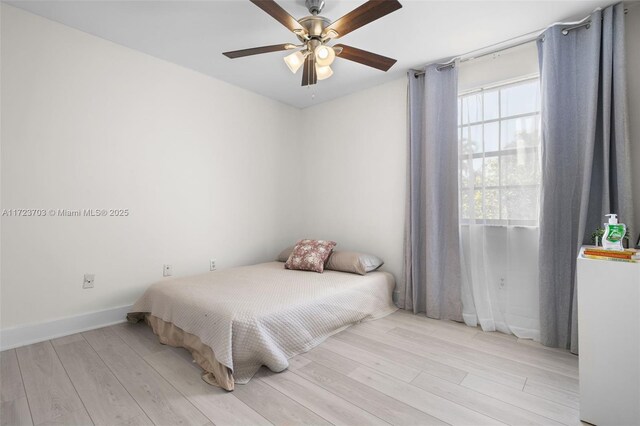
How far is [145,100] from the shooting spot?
8.93 feet

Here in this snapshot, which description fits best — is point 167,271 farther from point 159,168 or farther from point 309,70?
point 309,70

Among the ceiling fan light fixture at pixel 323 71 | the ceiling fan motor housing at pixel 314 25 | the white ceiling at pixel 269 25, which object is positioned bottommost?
the ceiling fan light fixture at pixel 323 71

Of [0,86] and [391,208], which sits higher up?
[0,86]

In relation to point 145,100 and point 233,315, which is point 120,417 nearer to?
point 233,315

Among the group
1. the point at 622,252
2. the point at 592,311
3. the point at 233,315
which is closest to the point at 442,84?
the point at 622,252

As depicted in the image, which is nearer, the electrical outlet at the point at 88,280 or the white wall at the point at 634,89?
the white wall at the point at 634,89

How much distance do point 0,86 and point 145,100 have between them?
0.92m

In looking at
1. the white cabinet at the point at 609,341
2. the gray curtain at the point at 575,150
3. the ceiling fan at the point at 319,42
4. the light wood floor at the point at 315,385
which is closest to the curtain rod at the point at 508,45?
the gray curtain at the point at 575,150

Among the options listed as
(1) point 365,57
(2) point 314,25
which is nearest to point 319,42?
(2) point 314,25

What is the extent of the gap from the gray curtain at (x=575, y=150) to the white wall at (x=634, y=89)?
16 centimetres

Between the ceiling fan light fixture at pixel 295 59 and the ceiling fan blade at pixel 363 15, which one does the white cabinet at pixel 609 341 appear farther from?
the ceiling fan light fixture at pixel 295 59

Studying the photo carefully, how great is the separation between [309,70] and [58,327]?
108 inches

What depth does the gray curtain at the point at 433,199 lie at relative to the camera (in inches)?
107

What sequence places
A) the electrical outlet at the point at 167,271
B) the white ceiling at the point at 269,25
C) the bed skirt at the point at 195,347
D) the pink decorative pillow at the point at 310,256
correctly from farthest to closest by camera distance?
the pink decorative pillow at the point at 310,256
the electrical outlet at the point at 167,271
the white ceiling at the point at 269,25
the bed skirt at the point at 195,347
